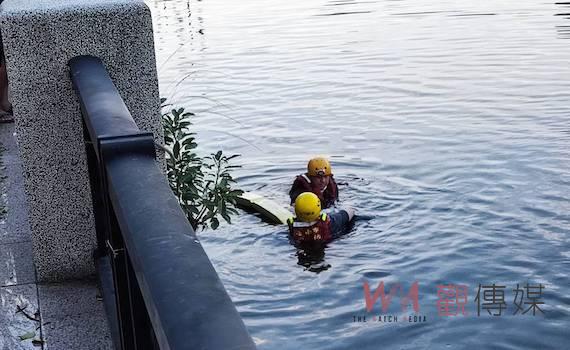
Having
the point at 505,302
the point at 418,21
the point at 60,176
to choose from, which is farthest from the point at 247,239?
the point at 418,21

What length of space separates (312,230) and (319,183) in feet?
3.89

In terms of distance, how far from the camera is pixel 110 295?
3.92 meters

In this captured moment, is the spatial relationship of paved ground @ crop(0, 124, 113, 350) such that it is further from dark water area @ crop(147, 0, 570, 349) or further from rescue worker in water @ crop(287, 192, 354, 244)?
rescue worker in water @ crop(287, 192, 354, 244)

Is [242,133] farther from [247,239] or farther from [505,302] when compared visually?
[505,302]

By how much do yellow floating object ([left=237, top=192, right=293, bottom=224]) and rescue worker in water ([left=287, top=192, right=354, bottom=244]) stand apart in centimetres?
54

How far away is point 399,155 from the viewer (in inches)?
488

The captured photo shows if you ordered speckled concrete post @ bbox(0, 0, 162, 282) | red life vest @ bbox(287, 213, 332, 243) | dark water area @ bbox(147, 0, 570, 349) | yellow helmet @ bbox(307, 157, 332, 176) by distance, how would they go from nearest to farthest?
speckled concrete post @ bbox(0, 0, 162, 282) < dark water area @ bbox(147, 0, 570, 349) < red life vest @ bbox(287, 213, 332, 243) < yellow helmet @ bbox(307, 157, 332, 176)

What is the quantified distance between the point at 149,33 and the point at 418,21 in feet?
63.5

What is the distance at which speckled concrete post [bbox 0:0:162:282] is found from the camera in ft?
13.4

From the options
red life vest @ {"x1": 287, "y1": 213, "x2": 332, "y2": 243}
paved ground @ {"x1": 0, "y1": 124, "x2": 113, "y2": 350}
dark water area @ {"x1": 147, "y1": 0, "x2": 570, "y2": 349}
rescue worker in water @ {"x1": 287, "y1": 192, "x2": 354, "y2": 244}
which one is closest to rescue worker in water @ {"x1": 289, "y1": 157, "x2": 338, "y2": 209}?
dark water area @ {"x1": 147, "y1": 0, "x2": 570, "y2": 349}

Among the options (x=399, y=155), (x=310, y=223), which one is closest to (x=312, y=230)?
(x=310, y=223)

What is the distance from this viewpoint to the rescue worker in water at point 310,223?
31.1 feet

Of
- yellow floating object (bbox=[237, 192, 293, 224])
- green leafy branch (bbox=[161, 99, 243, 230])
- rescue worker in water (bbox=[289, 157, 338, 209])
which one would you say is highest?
green leafy branch (bbox=[161, 99, 243, 230])

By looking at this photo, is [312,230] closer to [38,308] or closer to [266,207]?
[266,207]
